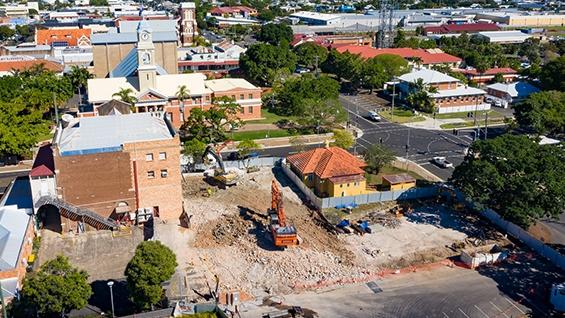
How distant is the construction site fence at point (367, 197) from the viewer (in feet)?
188

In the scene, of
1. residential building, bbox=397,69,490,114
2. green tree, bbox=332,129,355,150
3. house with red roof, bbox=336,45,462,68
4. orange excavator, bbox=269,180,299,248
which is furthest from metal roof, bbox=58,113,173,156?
house with red roof, bbox=336,45,462,68

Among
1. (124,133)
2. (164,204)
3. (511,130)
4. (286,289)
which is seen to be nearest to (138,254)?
(286,289)

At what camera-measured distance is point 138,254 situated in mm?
38594

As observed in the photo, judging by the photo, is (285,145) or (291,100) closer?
(285,145)

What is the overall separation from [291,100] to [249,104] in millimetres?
6920

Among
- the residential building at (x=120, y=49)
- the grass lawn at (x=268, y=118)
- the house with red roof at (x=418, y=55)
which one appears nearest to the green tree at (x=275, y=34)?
the house with red roof at (x=418, y=55)

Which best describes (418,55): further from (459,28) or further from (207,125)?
(207,125)

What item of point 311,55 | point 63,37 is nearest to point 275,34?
point 311,55

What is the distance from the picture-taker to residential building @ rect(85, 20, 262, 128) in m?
80.8

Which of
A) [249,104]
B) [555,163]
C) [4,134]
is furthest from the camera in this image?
[249,104]

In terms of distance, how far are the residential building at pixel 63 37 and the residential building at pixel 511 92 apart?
99.5 meters

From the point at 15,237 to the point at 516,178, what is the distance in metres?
42.8

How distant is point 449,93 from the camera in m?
96.8

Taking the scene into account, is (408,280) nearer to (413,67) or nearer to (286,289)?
(286,289)
